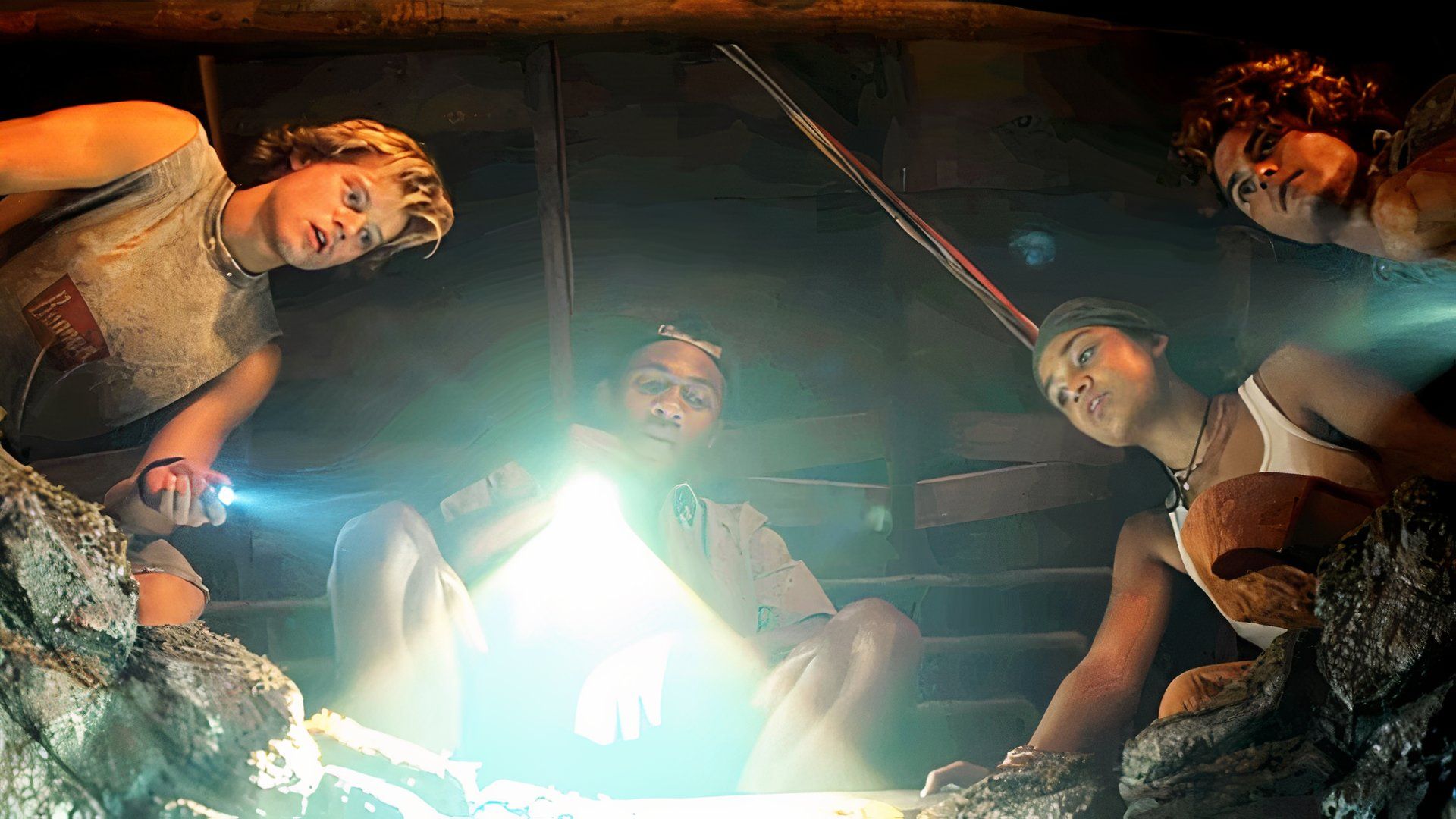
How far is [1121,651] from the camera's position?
4.56 m

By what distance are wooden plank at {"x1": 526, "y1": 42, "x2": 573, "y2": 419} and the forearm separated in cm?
230

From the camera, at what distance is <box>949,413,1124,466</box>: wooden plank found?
460 cm

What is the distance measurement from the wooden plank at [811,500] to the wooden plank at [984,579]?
0.23 m

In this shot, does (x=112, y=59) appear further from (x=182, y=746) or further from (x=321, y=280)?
(x=182, y=746)

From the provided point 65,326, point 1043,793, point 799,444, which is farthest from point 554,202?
point 1043,793

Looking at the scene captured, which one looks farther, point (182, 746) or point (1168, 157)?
point (1168, 157)

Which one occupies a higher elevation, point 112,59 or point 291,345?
point 112,59

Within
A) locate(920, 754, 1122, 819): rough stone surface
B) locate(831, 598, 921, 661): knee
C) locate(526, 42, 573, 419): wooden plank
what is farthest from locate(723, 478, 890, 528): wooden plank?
locate(920, 754, 1122, 819): rough stone surface

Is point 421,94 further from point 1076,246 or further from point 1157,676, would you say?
point 1157,676

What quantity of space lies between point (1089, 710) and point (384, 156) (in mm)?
3507

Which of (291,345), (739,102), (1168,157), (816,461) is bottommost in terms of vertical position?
(816,461)

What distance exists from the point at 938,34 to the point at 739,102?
877 millimetres

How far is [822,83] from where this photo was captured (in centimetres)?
457

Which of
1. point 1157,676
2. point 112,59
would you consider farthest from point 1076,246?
point 112,59
